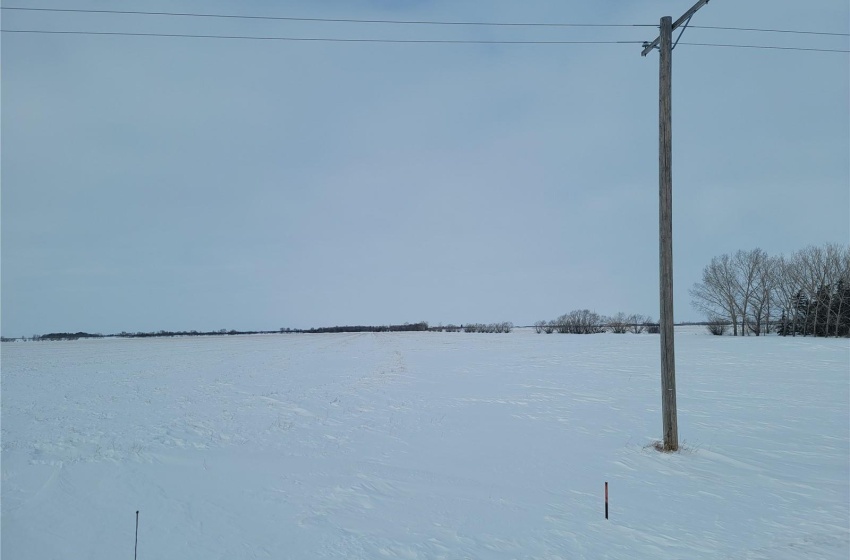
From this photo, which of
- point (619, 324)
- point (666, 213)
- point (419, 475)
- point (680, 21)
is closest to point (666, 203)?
point (666, 213)

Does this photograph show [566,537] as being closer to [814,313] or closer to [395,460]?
[395,460]

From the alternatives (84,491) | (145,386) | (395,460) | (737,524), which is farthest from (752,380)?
(145,386)

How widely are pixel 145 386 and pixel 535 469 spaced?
54.9ft

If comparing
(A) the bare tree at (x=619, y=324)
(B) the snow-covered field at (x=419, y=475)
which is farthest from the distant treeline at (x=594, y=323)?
(B) the snow-covered field at (x=419, y=475)

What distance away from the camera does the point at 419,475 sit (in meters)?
7.65

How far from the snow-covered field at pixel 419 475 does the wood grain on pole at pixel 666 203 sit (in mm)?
1869

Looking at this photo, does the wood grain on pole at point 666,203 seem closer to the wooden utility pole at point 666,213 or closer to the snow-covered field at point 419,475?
the wooden utility pole at point 666,213

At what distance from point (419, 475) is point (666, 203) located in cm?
702

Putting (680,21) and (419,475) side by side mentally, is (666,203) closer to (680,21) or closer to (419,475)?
(680,21)

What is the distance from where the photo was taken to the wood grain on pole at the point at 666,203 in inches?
363

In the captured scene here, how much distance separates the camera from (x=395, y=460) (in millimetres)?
8438

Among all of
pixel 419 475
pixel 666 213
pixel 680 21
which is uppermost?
pixel 680 21

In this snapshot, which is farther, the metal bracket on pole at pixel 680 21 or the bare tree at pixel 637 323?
the bare tree at pixel 637 323

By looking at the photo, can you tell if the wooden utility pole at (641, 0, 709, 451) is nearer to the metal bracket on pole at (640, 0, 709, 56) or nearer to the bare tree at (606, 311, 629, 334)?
the metal bracket on pole at (640, 0, 709, 56)
